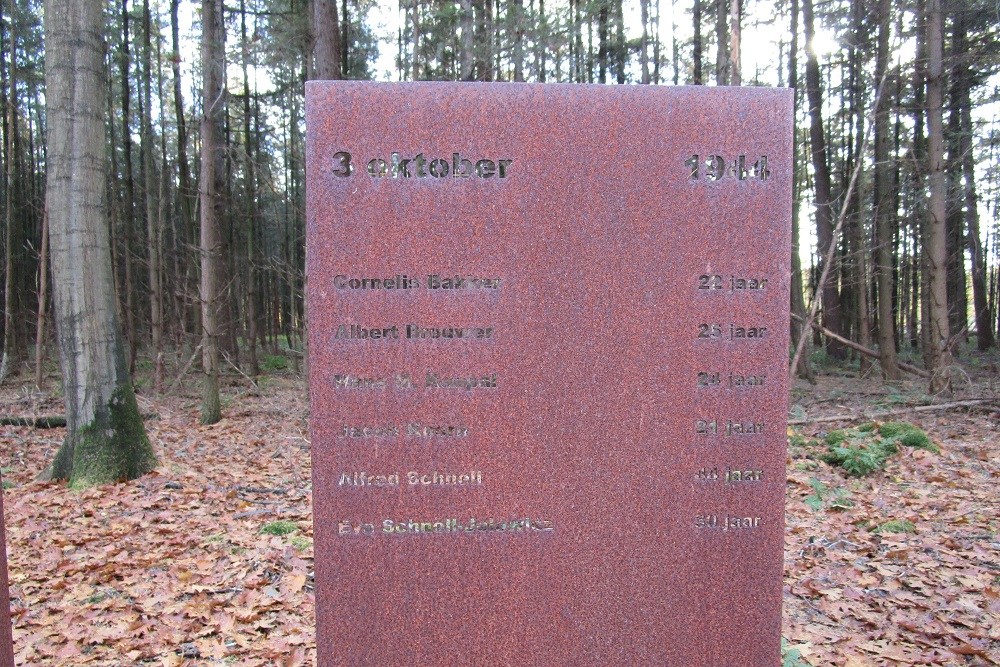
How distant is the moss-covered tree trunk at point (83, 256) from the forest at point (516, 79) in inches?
87.2

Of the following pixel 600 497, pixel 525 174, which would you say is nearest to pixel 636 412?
pixel 600 497

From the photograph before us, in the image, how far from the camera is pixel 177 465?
8109 millimetres

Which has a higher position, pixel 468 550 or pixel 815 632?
pixel 468 550

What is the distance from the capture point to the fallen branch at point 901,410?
10.0 metres

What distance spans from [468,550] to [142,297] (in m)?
25.9

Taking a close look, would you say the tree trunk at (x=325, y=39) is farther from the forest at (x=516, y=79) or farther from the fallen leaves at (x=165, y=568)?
the fallen leaves at (x=165, y=568)

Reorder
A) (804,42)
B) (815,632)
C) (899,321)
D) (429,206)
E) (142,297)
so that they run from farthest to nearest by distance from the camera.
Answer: (899,321)
(142,297)
(804,42)
(815,632)
(429,206)

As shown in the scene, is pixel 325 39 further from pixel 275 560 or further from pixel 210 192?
pixel 275 560

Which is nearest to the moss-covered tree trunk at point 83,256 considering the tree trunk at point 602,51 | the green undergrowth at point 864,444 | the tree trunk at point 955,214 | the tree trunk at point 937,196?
the green undergrowth at point 864,444

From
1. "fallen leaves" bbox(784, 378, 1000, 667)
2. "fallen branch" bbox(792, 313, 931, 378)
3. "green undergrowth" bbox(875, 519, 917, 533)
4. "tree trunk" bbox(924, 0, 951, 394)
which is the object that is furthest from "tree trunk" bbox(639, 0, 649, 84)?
"green undergrowth" bbox(875, 519, 917, 533)

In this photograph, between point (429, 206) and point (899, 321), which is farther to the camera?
point (899, 321)

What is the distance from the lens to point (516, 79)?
45.7 ft

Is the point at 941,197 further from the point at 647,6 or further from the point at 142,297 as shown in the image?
the point at 142,297

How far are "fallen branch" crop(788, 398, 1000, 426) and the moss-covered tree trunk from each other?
9077mm
